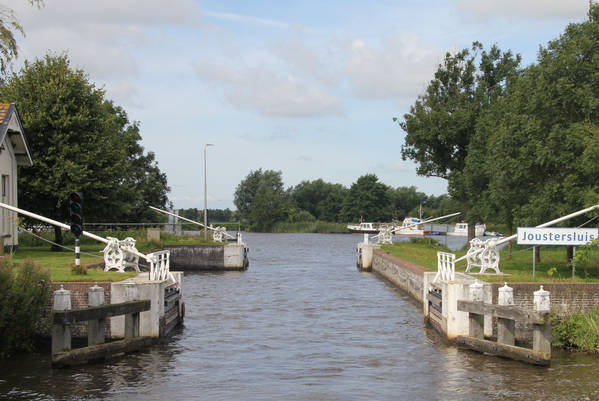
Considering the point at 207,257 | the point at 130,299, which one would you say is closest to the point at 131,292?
the point at 130,299

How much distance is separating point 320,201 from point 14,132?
14058 centimetres

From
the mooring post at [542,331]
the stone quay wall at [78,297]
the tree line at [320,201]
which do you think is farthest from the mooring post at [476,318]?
the tree line at [320,201]

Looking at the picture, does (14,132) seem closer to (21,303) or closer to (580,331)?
(21,303)

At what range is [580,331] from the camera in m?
17.1

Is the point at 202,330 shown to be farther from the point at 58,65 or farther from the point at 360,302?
the point at 58,65

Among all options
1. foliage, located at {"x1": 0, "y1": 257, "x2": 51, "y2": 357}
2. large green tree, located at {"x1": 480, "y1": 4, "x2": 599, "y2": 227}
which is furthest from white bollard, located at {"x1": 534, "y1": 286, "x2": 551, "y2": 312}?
foliage, located at {"x1": 0, "y1": 257, "x2": 51, "y2": 357}

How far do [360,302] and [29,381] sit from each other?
16748 mm

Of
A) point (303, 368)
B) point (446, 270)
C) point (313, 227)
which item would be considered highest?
point (313, 227)

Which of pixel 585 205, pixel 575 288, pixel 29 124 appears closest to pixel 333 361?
pixel 575 288

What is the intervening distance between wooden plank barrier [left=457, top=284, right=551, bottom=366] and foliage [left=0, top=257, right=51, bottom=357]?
10622 mm

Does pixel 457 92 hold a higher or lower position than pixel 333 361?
higher

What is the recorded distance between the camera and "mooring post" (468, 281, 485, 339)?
1697cm

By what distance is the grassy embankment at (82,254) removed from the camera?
19.9 metres

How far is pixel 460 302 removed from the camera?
1722cm
